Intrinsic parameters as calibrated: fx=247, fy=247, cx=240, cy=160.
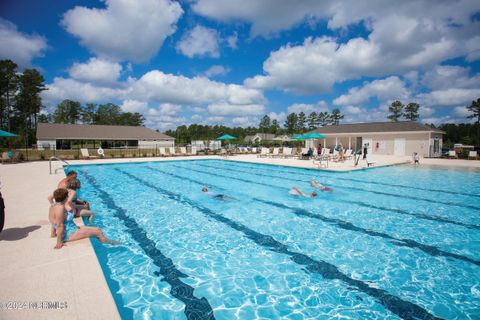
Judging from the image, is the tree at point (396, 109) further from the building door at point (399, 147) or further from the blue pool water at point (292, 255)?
the blue pool water at point (292, 255)

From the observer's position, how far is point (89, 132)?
139 ft

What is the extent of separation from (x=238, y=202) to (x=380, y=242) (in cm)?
450

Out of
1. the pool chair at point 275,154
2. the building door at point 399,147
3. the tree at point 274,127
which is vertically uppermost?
the tree at point 274,127

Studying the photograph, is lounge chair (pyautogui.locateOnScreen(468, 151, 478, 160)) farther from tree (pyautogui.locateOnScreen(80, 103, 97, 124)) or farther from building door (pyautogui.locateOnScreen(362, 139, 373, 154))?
tree (pyautogui.locateOnScreen(80, 103, 97, 124))

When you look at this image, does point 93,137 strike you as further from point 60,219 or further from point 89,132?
point 60,219

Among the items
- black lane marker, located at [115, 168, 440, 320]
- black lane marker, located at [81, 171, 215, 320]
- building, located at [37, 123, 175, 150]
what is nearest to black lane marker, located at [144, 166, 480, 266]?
black lane marker, located at [115, 168, 440, 320]

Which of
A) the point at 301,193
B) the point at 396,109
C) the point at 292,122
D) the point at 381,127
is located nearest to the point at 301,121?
the point at 292,122

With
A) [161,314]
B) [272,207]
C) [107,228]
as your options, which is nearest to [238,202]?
[272,207]

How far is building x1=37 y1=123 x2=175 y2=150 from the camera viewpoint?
37875 mm

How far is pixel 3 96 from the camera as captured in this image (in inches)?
1779

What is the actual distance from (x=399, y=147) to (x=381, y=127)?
3.92 m

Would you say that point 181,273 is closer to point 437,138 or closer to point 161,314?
point 161,314

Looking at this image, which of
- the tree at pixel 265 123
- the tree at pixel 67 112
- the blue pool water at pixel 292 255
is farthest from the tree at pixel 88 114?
the blue pool water at pixel 292 255

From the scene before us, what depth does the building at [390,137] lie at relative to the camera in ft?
85.9
